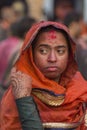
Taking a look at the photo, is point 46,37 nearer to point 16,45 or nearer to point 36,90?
point 36,90

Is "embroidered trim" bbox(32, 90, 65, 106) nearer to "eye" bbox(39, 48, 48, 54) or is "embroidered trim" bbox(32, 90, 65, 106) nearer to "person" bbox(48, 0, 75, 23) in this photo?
"eye" bbox(39, 48, 48, 54)

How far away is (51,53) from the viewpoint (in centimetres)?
555

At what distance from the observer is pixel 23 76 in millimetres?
5559

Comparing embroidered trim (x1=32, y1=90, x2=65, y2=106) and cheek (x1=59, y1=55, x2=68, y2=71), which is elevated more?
cheek (x1=59, y1=55, x2=68, y2=71)

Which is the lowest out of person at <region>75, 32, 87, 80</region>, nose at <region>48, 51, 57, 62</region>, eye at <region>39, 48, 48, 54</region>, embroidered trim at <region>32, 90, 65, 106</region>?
embroidered trim at <region>32, 90, 65, 106</region>

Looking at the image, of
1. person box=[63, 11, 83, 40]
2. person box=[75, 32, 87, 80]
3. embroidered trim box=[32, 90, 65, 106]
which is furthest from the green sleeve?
person box=[63, 11, 83, 40]

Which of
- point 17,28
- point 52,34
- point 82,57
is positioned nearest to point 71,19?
point 17,28

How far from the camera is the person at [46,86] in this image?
18.2ft

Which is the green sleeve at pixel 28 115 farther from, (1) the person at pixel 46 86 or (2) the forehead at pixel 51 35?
(2) the forehead at pixel 51 35

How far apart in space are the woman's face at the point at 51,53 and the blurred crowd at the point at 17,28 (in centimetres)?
110

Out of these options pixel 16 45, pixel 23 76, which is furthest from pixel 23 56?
pixel 16 45

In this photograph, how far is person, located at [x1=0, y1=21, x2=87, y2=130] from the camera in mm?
5535

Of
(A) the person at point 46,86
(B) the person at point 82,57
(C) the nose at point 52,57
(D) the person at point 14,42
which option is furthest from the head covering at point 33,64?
(D) the person at point 14,42

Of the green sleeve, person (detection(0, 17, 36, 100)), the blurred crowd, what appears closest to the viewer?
the green sleeve
